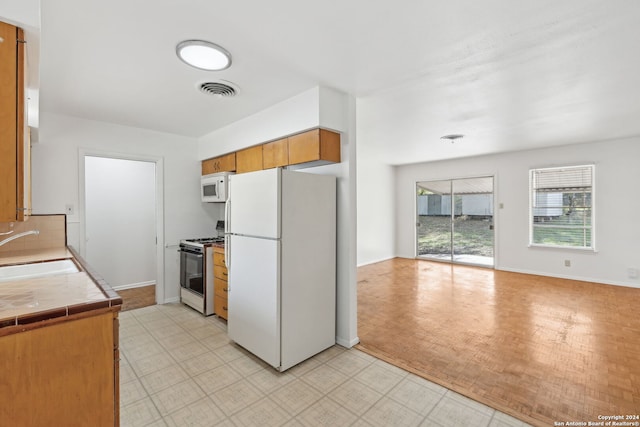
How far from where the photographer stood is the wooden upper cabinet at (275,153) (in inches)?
116

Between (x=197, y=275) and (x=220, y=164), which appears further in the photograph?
(x=220, y=164)

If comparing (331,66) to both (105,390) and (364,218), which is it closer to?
(105,390)

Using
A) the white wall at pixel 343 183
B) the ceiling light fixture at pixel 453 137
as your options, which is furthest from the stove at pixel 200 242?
the ceiling light fixture at pixel 453 137

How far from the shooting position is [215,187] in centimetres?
394

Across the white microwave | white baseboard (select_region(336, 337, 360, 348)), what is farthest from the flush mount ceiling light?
white baseboard (select_region(336, 337, 360, 348))

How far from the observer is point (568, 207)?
5359mm

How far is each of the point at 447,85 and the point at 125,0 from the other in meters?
2.45

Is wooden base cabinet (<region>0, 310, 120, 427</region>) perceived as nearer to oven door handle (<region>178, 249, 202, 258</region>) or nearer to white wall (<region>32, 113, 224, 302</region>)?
oven door handle (<region>178, 249, 202, 258</region>)

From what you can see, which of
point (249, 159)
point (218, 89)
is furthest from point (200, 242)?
point (218, 89)

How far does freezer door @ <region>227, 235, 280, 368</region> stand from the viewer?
92.0 inches

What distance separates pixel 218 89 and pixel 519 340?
149 inches

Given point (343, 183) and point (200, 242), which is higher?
point (343, 183)

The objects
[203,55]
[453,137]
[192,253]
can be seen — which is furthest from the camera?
[453,137]

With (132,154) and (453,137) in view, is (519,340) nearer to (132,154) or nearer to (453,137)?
(453,137)
